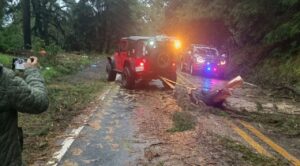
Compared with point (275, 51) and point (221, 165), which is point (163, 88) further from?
point (221, 165)

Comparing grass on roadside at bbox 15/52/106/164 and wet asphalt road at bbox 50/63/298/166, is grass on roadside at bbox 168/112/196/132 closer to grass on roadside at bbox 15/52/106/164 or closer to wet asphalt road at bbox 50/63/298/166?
wet asphalt road at bbox 50/63/298/166

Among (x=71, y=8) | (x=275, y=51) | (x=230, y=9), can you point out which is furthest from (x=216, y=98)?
(x=71, y=8)

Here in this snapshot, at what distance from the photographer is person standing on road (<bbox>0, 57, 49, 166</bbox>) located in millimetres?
3510

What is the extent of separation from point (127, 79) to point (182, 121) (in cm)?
837

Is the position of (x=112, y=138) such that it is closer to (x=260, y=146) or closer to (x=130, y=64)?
(x=260, y=146)

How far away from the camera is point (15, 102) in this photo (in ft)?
11.5

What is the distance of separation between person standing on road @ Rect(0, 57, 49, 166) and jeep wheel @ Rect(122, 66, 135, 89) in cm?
1501

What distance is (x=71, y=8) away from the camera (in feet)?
200

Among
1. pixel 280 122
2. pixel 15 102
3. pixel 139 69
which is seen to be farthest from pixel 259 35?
pixel 15 102

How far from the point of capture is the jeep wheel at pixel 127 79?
18.8 m

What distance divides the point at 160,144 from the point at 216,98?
518 cm

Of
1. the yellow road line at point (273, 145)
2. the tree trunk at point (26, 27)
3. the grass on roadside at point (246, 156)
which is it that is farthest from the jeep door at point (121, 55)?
the tree trunk at point (26, 27)

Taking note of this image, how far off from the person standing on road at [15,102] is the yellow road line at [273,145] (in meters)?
5.18

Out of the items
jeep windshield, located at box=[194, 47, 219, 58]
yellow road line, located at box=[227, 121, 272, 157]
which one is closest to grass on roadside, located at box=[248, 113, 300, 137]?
yellow road line, located at box=[227, 121, 272, 157]
